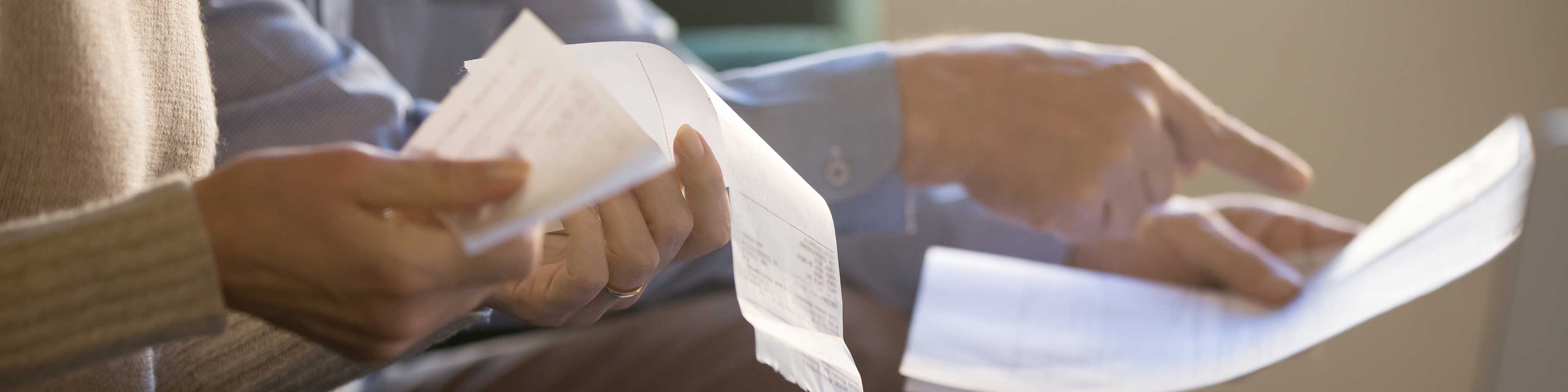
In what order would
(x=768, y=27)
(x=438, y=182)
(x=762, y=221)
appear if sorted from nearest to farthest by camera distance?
(x=438, y=182), (x=762, y=221), (x=768, y=27)

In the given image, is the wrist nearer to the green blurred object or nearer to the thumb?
the thumb

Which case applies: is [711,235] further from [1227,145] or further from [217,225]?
[1227,145]

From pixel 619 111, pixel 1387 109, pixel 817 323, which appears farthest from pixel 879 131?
pixel 1387 109

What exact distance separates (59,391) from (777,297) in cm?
31

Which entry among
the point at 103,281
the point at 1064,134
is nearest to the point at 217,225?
the point at 103,281

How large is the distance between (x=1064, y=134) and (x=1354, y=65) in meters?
1.08

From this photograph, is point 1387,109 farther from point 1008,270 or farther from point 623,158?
point 623,158

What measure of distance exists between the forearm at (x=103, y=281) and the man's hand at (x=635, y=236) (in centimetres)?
11

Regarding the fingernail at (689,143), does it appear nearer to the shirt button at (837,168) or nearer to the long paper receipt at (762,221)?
the long paper receipt at (762,221)

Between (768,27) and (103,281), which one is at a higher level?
(103,281)

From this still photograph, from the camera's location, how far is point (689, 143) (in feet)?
1.05

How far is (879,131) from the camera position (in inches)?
26.6

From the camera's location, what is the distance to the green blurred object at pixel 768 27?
1341mm

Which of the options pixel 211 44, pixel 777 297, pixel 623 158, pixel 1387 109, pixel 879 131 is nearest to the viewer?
pixel 623 158
